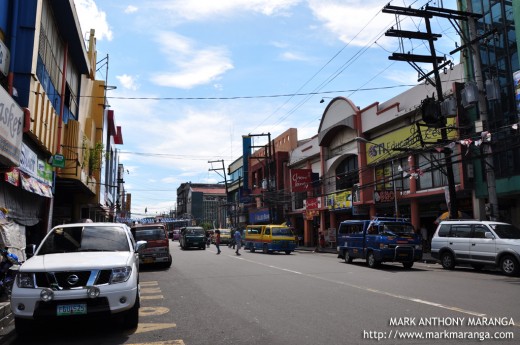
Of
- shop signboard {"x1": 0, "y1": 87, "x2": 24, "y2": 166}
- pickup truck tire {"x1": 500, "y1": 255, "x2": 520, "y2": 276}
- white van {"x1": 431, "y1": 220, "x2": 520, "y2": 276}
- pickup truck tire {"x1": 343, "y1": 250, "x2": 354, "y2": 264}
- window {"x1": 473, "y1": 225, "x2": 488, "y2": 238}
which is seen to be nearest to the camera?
shop signboard {"x1": 0, "y1": 87, "x2": 24, "y2": 166}

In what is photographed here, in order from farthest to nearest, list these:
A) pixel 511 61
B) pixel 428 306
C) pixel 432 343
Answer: pixel 511 61 < pixel 428 306 < pixel 432 343

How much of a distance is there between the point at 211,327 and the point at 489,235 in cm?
1291

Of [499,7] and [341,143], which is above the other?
[499,7]

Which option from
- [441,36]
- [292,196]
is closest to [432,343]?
[441,36]

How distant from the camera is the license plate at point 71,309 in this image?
20.6 feet

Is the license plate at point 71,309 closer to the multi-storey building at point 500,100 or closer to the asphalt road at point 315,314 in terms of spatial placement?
the asphalt road at point 315,314

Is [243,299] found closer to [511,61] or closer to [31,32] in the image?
[31,32]

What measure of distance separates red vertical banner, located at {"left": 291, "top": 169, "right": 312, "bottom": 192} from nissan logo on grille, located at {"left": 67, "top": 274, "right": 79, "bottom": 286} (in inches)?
1359

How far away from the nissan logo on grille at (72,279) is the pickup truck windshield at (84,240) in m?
1.31

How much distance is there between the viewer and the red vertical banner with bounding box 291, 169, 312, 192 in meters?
40.8

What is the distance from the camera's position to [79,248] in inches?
309

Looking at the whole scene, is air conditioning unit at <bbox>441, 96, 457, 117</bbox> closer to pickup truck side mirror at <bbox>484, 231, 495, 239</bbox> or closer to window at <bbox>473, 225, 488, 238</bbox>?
window at <bbox>473, 225, 488, 238</bbox>

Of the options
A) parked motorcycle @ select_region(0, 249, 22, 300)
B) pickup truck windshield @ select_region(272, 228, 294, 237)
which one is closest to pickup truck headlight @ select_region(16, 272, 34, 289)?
parked motorcycle @ select_region(0, 249, 22, 300)

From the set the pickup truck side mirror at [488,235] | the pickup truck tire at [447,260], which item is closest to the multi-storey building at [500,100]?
the pickup truck tire at [447,260]
